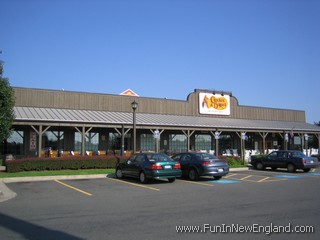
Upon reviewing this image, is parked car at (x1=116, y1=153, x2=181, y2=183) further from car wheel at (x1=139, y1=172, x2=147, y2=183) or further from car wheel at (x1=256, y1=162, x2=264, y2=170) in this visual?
car wheel at (x1=256, y1=162, x2=264, y2=170)

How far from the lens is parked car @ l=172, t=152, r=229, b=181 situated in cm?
1661

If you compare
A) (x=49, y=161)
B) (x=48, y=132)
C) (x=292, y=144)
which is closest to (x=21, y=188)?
(x=49, y=161)

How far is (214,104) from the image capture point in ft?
125

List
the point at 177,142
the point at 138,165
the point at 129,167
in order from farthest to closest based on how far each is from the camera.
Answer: the point at 177,142 < the point at 129,167 < the point at 138,165

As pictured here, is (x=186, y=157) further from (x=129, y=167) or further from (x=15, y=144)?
(x=15, y=144)

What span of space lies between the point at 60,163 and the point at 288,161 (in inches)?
563

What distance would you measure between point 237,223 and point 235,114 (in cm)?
3263

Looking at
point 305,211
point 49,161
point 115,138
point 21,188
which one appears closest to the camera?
A: point 305,211

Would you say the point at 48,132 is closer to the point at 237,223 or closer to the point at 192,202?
the point at 192,202

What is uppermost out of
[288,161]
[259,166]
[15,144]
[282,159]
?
[15,144]

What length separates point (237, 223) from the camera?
7.64 m

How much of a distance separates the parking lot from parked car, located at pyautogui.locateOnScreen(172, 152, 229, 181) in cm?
229

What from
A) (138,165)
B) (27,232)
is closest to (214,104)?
(138,165)

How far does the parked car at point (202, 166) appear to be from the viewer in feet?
54.5
